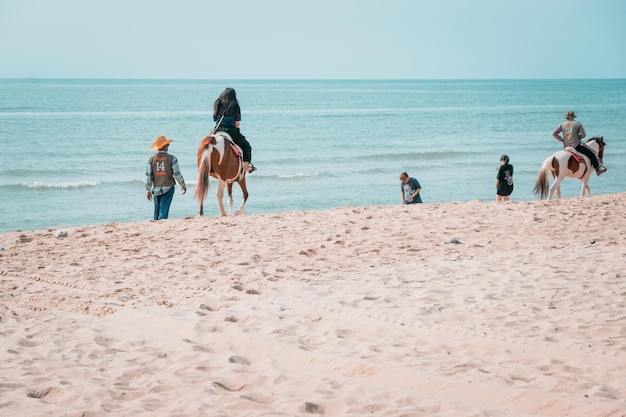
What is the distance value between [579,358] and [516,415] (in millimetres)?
1206

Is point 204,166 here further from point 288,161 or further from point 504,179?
point 288,161

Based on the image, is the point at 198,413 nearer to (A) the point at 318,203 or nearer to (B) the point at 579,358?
(B) the point at 579,358

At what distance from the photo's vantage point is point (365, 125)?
52469 millimetres

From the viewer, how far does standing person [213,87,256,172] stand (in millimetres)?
12159

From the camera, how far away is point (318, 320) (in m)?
6.62

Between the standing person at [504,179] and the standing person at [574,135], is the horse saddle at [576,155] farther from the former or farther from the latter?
the standing person at [504,179]

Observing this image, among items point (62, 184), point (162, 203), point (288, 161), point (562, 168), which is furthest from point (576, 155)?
point (288, 161)

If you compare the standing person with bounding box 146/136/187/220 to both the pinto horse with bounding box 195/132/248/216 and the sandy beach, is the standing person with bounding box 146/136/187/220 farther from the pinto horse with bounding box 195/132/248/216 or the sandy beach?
the sandy beach

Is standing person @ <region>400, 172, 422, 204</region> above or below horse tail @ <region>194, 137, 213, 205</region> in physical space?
below

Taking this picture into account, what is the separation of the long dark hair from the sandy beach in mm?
2458

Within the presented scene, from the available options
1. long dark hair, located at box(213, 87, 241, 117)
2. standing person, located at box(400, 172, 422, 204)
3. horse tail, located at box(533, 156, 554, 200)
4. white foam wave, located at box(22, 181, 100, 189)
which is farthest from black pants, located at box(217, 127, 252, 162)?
white foam wave, located at box(22, 181, 100, 189)

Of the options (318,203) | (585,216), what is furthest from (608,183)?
(585,216)

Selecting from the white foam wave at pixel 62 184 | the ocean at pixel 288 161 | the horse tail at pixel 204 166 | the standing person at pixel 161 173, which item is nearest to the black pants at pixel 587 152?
the ocean at pixel 288 161

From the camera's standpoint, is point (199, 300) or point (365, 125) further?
point (365, 125)
